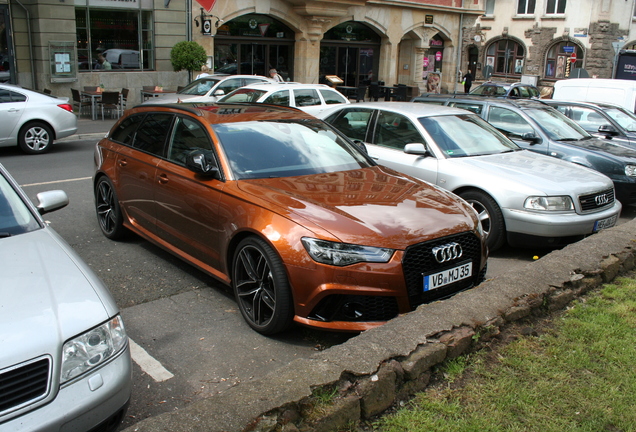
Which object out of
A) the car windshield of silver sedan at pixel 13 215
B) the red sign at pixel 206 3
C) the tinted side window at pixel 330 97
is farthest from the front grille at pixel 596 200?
the red sign at pixel 206 3

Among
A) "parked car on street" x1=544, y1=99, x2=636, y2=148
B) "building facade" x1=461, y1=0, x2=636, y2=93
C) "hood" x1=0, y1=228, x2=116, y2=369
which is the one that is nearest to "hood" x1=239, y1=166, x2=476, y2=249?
"hood" x1=0, y1=228, x2=116, y2=369

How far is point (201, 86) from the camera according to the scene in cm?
1767

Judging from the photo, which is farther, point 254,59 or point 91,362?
point 254,59

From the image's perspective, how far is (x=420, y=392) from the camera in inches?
131

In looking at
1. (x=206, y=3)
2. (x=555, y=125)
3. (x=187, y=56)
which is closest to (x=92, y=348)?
(x=555, y=125)

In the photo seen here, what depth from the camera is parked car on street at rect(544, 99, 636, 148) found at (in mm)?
11373

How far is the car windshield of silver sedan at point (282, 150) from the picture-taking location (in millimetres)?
5109

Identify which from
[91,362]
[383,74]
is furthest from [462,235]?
[383,74]

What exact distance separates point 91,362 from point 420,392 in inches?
67.0

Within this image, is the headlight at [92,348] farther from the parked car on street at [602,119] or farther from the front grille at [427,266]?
the parked car on street at [602,119]

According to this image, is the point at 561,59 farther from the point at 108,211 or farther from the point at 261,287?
the point at 261,287

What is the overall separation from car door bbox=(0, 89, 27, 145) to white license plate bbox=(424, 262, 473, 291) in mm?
10759

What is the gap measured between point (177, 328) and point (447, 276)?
A: 6.70 feet

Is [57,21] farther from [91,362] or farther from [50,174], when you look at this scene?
[91,362]
